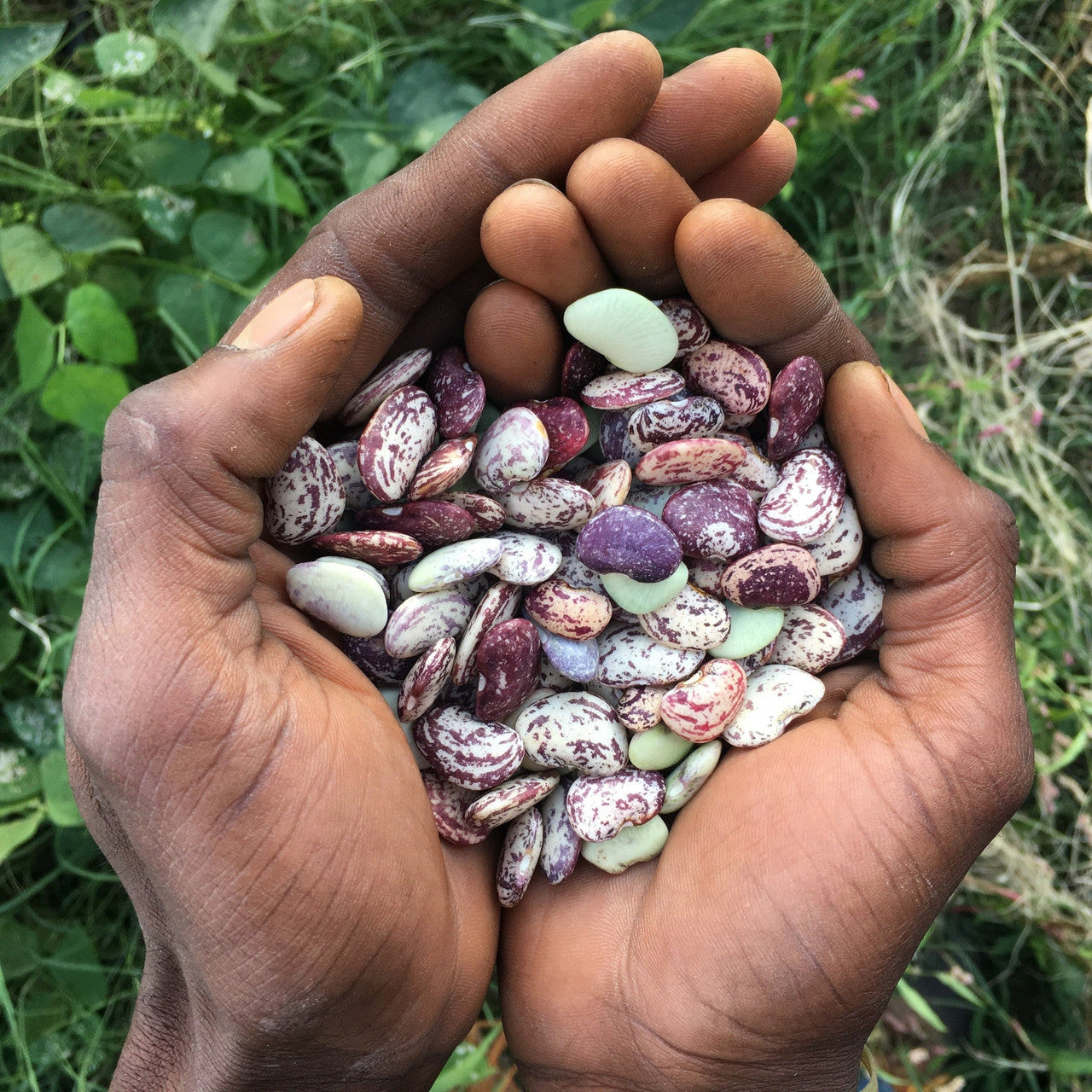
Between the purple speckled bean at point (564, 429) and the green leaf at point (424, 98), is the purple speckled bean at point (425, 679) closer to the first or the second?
the purple speckled bean at point (564, 429)

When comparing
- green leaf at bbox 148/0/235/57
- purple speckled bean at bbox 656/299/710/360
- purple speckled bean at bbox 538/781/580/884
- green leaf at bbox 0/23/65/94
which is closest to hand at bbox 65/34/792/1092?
purple speckled bean at bbox 538/781/580/884

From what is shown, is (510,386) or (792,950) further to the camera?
(510,386)

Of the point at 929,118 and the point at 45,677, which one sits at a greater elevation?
the point at 929,118

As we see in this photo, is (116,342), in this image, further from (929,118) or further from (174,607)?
(929,118)

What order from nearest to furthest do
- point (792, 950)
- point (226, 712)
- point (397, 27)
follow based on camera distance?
point (226, 712) → point (792, 950) → point (397, 27)

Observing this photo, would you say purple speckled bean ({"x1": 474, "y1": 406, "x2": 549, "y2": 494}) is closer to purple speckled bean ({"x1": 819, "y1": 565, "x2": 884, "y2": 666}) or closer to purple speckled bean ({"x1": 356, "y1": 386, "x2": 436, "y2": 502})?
purple speckled bean ({"x1": 356, "y1": 386, "x2": 436, "y2": 502})

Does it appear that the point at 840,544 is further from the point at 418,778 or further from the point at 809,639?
the point at 418,778

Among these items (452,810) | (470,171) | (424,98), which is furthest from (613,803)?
(424,98)

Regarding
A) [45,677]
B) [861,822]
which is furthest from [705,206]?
[45,677]
